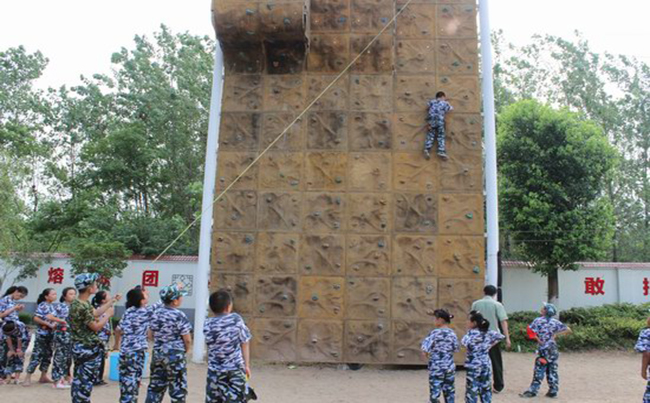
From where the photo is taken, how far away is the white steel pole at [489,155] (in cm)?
995

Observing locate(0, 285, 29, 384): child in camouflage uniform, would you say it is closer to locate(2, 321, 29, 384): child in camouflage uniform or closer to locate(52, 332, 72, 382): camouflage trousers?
locate(2, 321, 29, 384): child in camouflage uniform

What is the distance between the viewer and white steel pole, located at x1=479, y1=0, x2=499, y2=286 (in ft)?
32.6

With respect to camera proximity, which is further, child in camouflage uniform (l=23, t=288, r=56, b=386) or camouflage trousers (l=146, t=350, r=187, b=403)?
child in camouflage uniform (l=23, t=288, r=56, b=386)

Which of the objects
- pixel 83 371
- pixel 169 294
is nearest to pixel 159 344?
pixel 169 294

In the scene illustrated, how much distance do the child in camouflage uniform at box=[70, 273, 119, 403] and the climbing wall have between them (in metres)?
4.22

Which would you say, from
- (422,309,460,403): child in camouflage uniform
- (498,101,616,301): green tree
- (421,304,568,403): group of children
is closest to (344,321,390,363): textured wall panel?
(421,304,568,403): group of children

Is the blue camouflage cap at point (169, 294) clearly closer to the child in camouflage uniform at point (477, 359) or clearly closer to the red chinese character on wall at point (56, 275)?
the child in camouflage uniform at point (477, 359)

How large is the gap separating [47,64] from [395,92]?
25.3 meters

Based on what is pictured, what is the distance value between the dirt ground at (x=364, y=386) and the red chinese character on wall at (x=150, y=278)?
8606 millimetres

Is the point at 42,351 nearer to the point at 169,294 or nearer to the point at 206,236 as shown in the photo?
the point at 206,236

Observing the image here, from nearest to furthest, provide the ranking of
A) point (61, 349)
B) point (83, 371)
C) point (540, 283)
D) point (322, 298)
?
point (83, 371)
point (61, 349)
point (322, 298)
point (540, 283)

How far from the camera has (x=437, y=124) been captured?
10227mm

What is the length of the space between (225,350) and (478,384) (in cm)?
336

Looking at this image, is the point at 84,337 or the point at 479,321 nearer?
the point at 84,337
